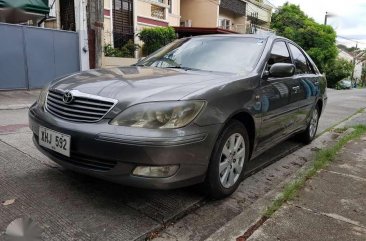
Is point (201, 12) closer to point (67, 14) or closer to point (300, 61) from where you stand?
point (67, 14)

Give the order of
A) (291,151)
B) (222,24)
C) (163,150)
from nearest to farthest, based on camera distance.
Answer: (163,150) < (291,151) < (222,24)

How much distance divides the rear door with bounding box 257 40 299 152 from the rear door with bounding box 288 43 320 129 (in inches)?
6.4

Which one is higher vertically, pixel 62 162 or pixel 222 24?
pixel 222 24

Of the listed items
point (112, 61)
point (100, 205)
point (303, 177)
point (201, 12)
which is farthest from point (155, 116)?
point (201, 12)

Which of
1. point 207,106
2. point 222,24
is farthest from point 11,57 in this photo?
point 222,24

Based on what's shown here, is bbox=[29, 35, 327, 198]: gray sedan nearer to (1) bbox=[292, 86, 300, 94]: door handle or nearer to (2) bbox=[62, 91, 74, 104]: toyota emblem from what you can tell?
(2) bbox=[62, 91, 74, 104]: toyota emblem

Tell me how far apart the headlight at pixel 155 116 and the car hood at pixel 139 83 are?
2.5 inches

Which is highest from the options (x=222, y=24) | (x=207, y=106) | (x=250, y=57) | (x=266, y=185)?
(x=222, y=24)

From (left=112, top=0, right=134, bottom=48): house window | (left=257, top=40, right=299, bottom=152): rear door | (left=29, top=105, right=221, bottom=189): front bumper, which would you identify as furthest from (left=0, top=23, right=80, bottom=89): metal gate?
(left=29, top=105, right=221, bottom=189): front bumper

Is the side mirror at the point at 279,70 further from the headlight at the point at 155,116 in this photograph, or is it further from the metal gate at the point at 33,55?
the metal gate at the point at 33,55

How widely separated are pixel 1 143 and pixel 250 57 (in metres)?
3.11

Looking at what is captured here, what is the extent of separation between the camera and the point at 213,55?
3.80 meters

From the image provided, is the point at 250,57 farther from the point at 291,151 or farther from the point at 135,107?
the point at 291,151

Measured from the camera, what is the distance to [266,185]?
373 centimetres
